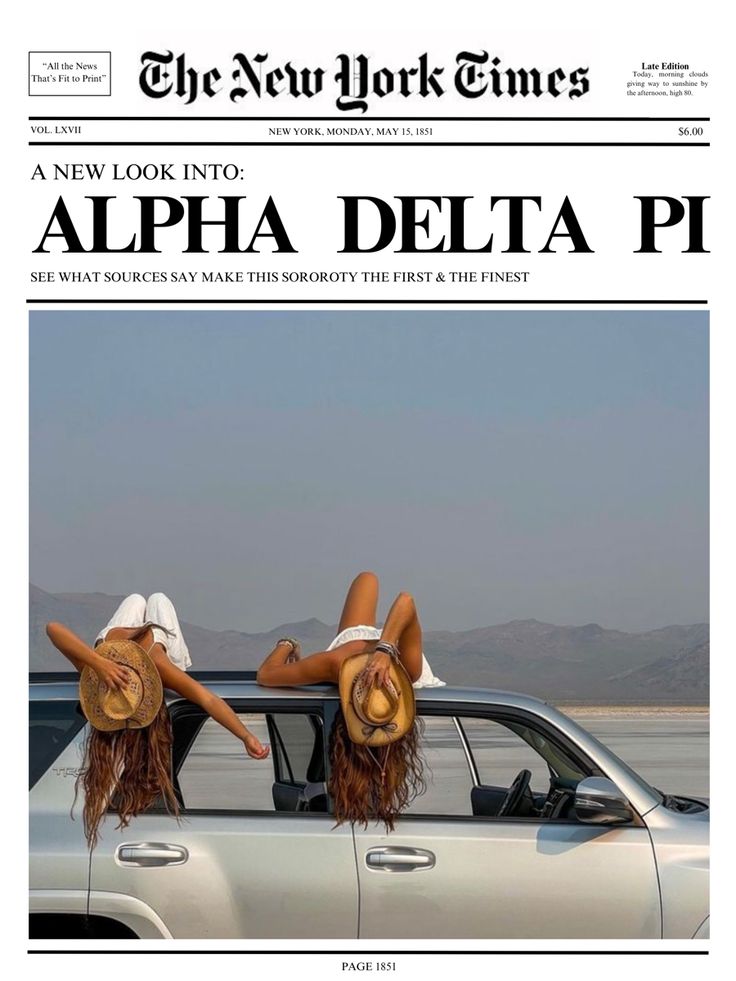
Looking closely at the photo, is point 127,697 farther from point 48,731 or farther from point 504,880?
point 504,880

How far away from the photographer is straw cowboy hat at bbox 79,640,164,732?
4.55m

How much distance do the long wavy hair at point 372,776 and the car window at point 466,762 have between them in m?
0.08

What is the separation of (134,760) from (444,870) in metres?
1.19

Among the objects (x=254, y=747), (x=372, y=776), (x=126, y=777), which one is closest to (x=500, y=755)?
(x=372, y=776)

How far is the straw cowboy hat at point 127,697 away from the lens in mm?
4555

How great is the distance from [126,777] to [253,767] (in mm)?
585

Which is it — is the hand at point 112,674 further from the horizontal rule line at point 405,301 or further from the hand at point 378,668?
the horizontal rule line at point 405,301

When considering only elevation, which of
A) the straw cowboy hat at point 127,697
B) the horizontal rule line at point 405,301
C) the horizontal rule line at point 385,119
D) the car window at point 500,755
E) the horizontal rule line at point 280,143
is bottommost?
the car window at point 500,755

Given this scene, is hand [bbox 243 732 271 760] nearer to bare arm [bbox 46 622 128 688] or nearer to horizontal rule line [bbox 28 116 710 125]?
bare arm [bbox 46 622 128 688]

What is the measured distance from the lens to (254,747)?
180 inches

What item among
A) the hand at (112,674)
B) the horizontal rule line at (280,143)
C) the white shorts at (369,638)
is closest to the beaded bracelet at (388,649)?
the white shorts at (369,638)

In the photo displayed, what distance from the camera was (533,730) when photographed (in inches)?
184
